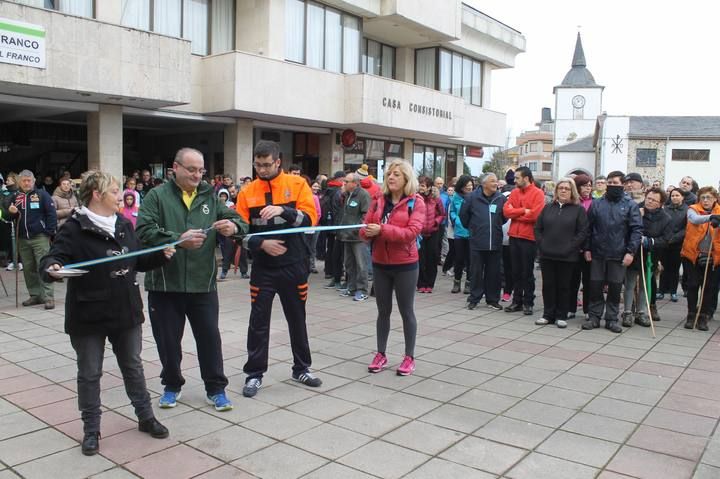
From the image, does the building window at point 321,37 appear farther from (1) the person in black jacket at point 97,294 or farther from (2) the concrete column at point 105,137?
(1) the person in black jacket at point 97,294

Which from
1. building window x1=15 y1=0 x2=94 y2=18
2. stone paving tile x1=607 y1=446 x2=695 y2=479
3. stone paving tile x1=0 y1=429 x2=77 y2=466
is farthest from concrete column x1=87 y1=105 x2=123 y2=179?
stone paving tile x1=607 y1=446 x2=695 y2=479

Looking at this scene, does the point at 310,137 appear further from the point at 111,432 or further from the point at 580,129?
the point at 580,129

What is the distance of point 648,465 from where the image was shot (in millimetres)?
3947

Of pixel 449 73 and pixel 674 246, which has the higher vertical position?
pixel 449 73

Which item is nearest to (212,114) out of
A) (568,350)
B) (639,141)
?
(568,350)

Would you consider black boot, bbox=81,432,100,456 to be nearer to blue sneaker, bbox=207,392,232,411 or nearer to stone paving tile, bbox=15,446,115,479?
stone paving tile, bbox=15,446,115,479

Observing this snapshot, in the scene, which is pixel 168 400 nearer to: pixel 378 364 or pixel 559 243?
pixel 378 364

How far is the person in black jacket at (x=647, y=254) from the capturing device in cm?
824

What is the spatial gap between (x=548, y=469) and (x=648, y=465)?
2.20 feet

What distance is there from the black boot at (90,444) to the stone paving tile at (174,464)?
1.02 ft

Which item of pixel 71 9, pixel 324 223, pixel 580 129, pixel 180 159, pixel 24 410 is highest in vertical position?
pixel 580 129

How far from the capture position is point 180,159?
454 centimetres

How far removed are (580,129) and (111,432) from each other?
305 ft

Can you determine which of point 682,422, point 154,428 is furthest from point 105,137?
point 682,422
